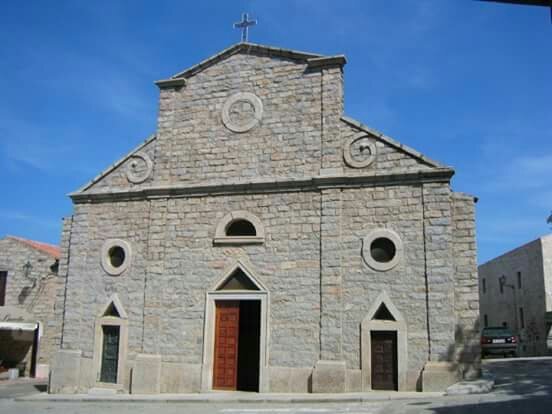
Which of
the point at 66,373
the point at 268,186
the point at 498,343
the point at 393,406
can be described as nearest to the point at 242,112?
the point at 268,186

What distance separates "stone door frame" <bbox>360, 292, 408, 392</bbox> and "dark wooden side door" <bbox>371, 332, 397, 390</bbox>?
12 cm

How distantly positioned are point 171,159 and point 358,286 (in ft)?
20.2

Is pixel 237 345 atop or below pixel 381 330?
below

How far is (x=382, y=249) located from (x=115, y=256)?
727cm

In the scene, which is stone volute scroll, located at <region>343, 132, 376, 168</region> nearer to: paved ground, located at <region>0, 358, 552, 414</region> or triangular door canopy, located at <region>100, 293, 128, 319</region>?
paved ground, located at <region>0, 358, 552, 414</region>

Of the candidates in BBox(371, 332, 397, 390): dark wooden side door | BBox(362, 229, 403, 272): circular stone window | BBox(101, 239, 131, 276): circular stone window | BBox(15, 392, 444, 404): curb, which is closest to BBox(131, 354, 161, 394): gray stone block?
BBox(15, 392, 444, 404): curb

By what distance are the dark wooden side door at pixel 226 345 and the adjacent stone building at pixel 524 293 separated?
19956 millimetres

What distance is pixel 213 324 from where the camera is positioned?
Answer: 585 inches

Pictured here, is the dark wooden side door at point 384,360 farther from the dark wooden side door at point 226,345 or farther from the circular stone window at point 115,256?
the circular stone window at point 115,256

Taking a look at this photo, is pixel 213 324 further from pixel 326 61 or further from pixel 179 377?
pixel 326 61

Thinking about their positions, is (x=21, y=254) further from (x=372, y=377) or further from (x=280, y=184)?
(x=372, y=377)

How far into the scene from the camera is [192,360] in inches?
578

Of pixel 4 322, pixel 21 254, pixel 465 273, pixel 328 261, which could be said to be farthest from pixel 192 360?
pixel 21 254

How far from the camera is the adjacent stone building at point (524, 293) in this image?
Answer: 29.5 m
